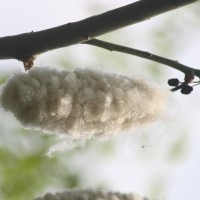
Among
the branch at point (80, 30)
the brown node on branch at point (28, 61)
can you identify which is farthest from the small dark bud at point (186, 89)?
the brown node on branch at point (28, 61)

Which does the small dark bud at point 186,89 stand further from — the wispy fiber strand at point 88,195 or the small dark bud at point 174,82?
the wispy fiber strand at point 88,195

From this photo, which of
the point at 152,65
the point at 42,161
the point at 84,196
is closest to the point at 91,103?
the point at 84,196

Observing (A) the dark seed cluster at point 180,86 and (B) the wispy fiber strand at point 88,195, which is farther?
(A) the dark seed cluster at point 180,86

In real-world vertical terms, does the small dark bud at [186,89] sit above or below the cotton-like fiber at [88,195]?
above

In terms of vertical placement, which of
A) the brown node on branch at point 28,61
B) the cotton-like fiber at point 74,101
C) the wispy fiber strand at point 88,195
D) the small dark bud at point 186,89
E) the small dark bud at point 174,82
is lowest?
the wispy fiber strand at point 88,195

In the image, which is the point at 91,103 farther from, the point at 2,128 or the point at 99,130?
the point at 2,128

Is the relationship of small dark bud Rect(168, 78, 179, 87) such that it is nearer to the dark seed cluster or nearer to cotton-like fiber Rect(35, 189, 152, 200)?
the dark seed cluster
